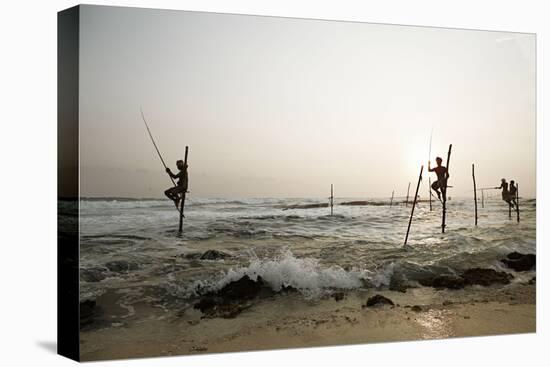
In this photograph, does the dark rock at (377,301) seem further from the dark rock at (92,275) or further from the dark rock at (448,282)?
the dark rock at (92,275)

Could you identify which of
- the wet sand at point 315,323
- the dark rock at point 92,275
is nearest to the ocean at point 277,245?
the dark rock at point 92,275

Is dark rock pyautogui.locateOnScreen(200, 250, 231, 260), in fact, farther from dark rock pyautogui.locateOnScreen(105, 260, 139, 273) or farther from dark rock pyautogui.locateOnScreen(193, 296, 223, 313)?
dark rock pyautogui.locateOnScreen(105, 260, 139, 273)

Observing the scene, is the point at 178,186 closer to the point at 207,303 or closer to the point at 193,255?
the point at 193,255

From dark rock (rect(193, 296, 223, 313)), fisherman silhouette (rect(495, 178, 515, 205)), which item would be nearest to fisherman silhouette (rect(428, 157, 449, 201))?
fisherman silhouette (rect(495, 178, 515, 205))

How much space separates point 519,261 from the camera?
8078 mm

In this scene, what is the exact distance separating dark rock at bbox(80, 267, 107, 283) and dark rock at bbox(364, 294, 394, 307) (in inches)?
86.4

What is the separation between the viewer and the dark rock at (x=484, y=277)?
308 inches

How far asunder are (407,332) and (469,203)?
4.27 ft

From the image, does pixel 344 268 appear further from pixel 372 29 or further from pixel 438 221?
pixel 372 29

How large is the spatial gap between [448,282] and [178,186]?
8.27 feet

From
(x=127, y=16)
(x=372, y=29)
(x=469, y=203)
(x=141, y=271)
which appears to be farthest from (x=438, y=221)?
(x=127, y=16)

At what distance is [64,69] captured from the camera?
6.87 meters

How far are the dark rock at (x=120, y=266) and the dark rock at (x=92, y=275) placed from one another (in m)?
0.07

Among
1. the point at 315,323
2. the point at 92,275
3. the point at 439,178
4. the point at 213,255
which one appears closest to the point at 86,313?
the point at 92,275
